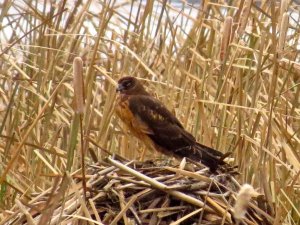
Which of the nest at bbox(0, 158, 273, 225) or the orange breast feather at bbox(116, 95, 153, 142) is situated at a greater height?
the orange breast feather at bbox(116, 95, 153, 142)

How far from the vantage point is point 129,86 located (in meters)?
3.93

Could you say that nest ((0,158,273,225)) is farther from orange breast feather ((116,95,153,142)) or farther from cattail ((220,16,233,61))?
orange breast feather ((116,95,153,142))

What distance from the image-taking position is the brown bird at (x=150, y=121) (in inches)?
148

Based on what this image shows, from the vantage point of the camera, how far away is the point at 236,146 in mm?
3562

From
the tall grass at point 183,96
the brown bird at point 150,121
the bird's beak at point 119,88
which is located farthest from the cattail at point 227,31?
the bird's beak at point 119,88

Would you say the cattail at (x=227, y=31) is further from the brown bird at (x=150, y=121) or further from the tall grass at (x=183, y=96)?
the brown bird at (x=150, y=121)

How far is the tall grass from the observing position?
11.4ft

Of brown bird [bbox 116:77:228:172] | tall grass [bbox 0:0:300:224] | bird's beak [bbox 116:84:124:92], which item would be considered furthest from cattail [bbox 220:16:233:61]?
bird's beak [bbox 116:84:124:92]

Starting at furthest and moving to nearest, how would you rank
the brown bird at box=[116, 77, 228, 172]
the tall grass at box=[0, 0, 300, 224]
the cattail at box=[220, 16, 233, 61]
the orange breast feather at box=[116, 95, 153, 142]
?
the orange breast feather at box=[116, 95, 153, 142]
the brown bird at box=[116, 77, 228, 172]
the tall grass at box=[0, 0, 300, 224]
the cattail at box=[220, 16, 233, 61]

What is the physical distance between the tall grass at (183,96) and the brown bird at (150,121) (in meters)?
0.09

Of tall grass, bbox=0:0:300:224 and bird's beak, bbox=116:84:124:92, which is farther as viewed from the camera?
bird's beak, bbox=116:84:124:92

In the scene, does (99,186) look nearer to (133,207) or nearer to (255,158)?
(133,207)

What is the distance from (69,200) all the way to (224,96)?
49.1 inches

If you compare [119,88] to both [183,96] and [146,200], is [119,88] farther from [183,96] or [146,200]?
[146,200]
